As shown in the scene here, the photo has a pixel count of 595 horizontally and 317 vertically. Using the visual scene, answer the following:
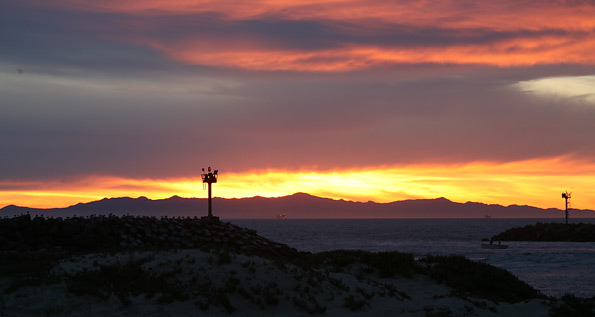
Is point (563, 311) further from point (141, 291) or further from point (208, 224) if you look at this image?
point (208, 224)

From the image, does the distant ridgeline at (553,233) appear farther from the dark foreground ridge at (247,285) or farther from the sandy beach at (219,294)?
the sandy beach at (219,294)

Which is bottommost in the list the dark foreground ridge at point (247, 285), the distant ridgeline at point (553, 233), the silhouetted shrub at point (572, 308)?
the distant ridgeline at point (553, 233)

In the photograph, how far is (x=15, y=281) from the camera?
46.9ft

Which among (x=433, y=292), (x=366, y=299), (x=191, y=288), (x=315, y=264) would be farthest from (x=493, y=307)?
(x=191, y=288)

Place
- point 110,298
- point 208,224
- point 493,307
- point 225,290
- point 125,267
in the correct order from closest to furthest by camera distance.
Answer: point 110,298, point 225,290, point 125,267, point 493,307, point 208,224

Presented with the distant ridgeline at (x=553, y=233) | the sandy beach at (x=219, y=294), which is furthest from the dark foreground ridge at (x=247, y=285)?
the distant ridgeline at (x=553, y=233)

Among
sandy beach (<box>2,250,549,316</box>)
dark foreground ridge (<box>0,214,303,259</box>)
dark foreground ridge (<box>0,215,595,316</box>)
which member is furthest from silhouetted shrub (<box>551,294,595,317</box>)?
dark foreground ridge (<box>0,214,303,259</box>)

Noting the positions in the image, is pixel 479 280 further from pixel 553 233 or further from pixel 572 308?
pixel 553 233

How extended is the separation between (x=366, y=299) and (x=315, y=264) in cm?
633

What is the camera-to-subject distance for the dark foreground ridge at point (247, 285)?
1367 cm

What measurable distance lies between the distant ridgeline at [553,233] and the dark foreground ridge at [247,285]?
9916cm

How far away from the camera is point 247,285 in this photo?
1512 cm

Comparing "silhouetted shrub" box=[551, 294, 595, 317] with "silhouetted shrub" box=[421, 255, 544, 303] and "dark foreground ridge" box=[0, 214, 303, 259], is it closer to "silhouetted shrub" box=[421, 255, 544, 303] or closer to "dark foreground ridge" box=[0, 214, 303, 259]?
"silhouetted shrub" box=[421, 255, 544, 303]

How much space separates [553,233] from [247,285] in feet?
367
